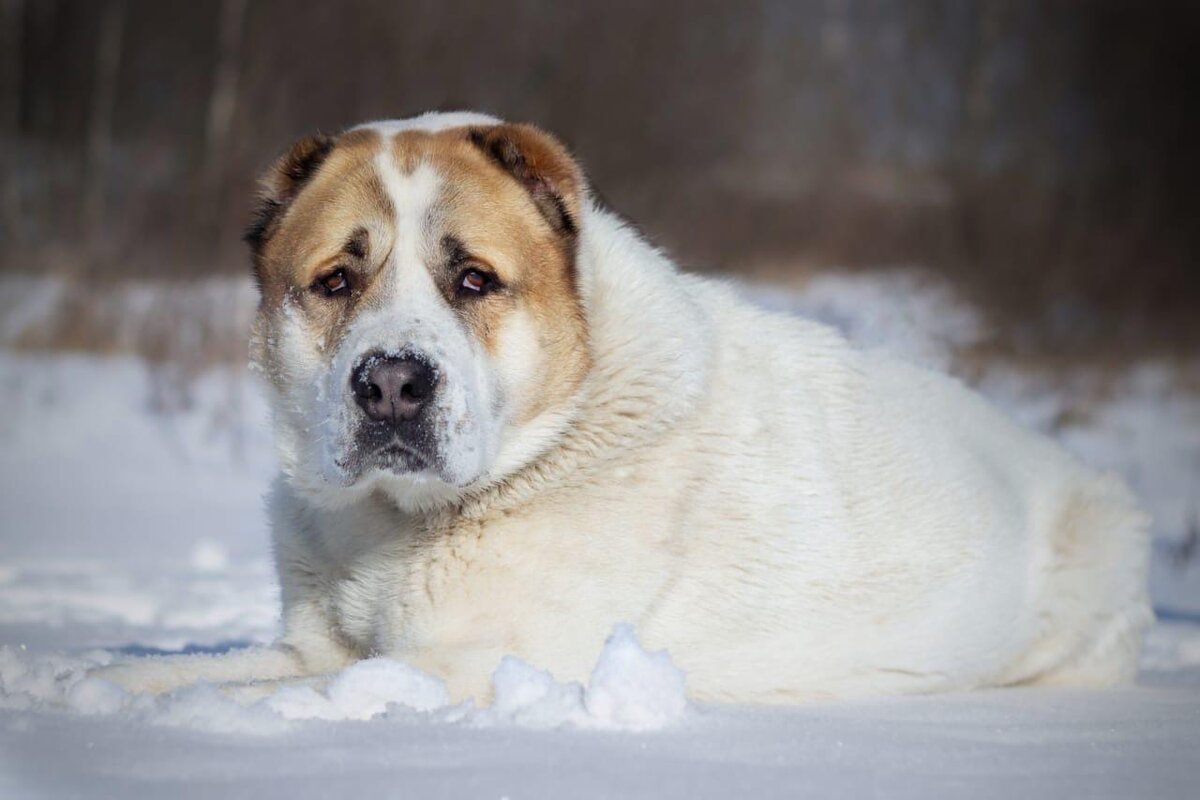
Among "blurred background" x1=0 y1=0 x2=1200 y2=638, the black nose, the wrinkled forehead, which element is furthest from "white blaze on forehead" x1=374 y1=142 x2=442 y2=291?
"blurred background" x1=0 y1=0 x2=1200 y2=638

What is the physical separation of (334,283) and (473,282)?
0.34 m

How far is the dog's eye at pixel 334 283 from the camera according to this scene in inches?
127

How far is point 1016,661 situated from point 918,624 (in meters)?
0.49

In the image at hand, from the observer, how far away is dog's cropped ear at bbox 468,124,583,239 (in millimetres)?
3379

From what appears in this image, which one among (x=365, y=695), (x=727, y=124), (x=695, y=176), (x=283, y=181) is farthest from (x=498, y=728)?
(x=727, y=124)

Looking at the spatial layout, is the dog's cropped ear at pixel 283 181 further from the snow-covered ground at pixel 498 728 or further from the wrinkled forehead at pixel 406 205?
the snow-covered ground at pixel 498 728

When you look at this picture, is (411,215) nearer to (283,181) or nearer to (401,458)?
(283,181)

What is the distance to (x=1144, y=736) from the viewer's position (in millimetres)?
2816

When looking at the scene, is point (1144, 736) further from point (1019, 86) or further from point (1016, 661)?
point (1019, 86)

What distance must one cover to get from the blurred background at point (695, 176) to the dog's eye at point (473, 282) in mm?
5028

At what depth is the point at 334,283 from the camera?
3.24 metres

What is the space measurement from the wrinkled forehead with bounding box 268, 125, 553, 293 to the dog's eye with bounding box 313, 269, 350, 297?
28 millimetres

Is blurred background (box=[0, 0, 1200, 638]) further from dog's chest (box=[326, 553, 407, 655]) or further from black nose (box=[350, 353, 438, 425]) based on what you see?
black nose (box=[350, 353, 438, 425])

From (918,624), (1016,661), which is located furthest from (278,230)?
(1016,661)
